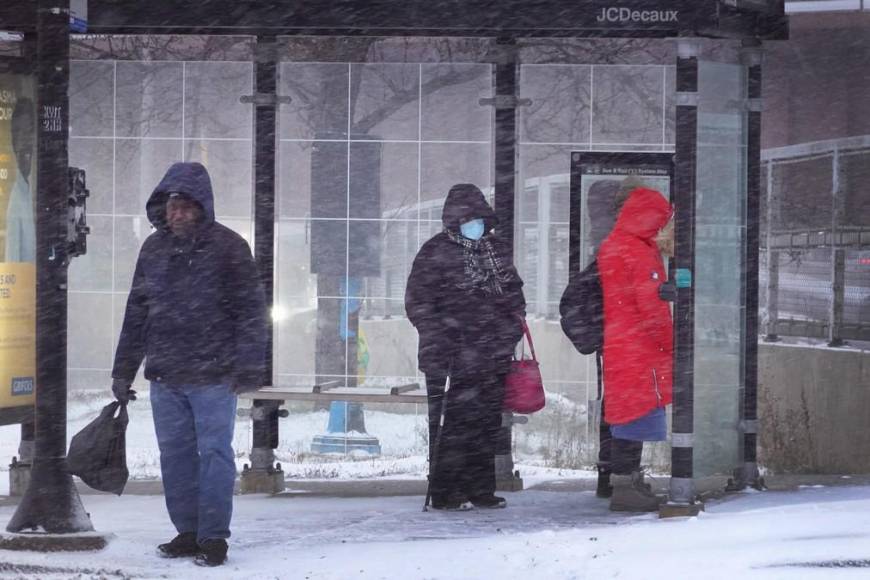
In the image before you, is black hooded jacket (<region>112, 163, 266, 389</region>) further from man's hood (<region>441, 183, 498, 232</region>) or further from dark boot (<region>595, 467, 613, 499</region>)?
dark boot (<region>595, 467, 613, 499</region>)

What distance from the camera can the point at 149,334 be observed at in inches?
278

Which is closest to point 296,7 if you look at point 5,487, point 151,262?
point 151,262

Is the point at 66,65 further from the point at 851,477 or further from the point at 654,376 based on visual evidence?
the point at 851,477

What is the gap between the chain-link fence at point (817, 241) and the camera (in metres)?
11.9

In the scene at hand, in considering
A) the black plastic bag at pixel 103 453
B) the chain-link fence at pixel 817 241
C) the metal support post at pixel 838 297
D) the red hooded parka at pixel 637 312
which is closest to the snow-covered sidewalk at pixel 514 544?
the black plastic bag at pixel 103 453

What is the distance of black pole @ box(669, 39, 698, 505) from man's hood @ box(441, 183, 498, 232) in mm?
1137

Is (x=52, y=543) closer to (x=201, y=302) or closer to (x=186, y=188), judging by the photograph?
(x=201, y=302)

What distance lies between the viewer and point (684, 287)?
8.20 metres

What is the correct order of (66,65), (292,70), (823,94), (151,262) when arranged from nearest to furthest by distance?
(151,262) < (66,65) < (292,70) < (823,94)

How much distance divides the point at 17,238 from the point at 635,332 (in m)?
4.08

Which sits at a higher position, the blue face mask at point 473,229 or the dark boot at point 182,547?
the blue face mask at point 473,229

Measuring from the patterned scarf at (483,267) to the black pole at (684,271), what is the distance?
1041mm

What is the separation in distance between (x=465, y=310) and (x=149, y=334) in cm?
214

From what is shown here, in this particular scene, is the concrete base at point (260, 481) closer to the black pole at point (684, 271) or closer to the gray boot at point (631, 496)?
Result: the gray boot at point (631, 496)
